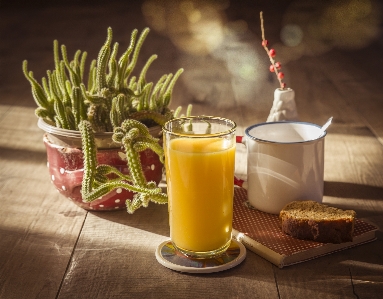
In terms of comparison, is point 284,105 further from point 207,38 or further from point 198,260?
point 207,38

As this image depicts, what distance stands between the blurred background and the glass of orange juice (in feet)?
2.77

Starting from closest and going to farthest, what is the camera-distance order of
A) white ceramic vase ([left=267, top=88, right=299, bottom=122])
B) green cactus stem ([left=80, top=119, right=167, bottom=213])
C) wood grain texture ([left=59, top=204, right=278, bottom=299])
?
wood grain texture ([left=59, top=204, right=278, bottom=299]) → green cactus stem ([left=80, top=119, right=167, bottom=213]) → white ceramic vase ([left=267, top=88, right=299, bottom=122])

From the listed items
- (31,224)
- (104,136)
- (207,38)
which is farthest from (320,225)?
(207,38)

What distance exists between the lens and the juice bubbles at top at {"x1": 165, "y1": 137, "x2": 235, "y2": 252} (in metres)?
0.90

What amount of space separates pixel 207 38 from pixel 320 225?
2443 millimetres

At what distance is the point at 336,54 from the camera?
2896 mm

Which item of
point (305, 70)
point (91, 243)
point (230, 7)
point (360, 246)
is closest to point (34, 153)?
point (91, 243)

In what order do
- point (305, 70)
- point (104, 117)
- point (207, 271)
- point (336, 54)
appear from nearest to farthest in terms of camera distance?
point (207, 271), point (104, 117), point (305, 70), point (336, 54)

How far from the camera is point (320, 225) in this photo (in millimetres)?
952

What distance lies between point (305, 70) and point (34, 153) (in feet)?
4.43

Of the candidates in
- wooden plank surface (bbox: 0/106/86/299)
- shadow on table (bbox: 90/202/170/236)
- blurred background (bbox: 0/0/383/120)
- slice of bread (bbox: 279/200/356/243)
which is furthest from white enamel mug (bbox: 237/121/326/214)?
blurred background (bbox: 0/0/383/120)

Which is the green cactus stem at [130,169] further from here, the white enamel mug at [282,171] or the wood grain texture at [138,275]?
the white enamel mug at [282,171]

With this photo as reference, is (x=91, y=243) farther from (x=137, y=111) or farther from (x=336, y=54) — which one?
(x=336, y=54)

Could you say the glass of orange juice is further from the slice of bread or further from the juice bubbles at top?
the slice of bread
